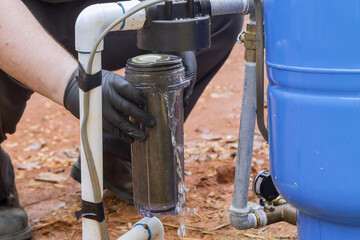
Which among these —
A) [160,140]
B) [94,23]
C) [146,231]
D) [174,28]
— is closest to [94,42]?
[94,23]

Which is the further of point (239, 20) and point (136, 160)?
point (239, 20)

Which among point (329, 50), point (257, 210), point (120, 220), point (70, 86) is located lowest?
point (120, 220)

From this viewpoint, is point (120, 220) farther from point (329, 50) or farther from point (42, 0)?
point (329, 50)

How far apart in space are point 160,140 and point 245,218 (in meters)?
0.35

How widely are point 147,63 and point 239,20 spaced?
1.09m

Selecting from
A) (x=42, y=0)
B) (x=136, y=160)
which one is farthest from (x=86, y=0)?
(x=136, y=160)

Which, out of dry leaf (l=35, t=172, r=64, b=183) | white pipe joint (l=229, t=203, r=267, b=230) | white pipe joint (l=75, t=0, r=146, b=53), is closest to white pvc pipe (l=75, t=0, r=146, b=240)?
white pipe joint (l=75, t=0, r=146, b=53)

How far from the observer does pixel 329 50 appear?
118 cm

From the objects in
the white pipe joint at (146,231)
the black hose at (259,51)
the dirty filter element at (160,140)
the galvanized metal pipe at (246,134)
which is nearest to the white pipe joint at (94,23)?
the dirty filter element at (160,140)

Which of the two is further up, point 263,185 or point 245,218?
point 263,185

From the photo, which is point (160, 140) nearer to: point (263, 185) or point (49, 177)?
point (263, 185)

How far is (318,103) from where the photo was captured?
122 centimetres

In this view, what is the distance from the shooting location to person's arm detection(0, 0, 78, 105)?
164 centimetres

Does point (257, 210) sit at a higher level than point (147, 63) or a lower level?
lower
